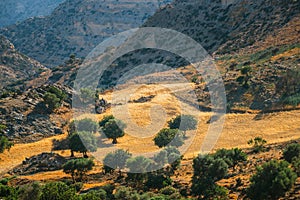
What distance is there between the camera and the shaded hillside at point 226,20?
4769 inches

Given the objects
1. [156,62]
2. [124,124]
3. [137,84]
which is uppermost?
[156,62]

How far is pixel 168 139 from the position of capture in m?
59.5

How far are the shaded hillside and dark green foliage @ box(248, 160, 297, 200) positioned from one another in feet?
284

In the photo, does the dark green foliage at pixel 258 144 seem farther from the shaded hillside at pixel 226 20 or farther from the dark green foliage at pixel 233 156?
the shaded hillside at pixel 226 20

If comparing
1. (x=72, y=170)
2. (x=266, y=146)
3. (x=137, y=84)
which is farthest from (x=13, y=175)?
(x=137, y=84)

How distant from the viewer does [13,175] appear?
186 feet

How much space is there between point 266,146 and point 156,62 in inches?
3341

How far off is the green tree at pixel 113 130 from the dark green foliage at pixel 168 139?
33.8ft

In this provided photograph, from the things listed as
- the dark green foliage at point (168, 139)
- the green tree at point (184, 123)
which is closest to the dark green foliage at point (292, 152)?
the dark green foliage at point (168, 139)

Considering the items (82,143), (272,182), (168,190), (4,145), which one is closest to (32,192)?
(168,190)

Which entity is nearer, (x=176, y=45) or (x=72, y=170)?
(x=72, y=170)

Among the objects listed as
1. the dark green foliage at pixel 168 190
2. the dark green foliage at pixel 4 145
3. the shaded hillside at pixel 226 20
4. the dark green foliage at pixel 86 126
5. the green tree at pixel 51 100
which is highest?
the shaded hillside at pixel 226 20

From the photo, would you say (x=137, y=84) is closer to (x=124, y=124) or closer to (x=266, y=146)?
(x=124, y=124)

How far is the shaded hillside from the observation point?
397 feet
